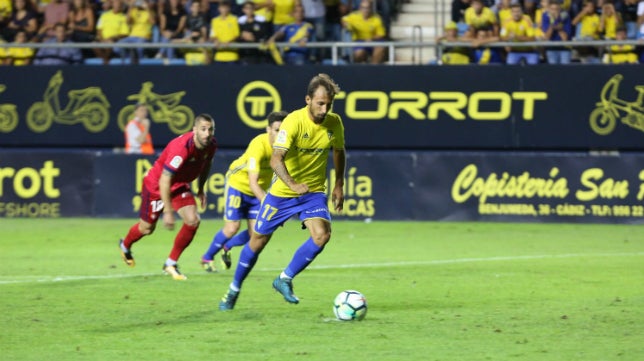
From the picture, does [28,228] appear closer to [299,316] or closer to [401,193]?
[401,193]

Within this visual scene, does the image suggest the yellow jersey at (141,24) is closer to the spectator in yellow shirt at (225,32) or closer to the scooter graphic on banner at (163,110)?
the scooter graphic on banner at (163,110)

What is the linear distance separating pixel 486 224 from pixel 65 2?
9785 millimetres

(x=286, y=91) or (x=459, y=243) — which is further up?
(x=286, y=91)

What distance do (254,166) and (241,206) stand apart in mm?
1130

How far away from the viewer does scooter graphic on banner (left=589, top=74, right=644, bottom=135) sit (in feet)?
73.3

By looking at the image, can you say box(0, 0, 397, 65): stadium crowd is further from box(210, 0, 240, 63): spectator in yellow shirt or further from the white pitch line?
the white pitch line

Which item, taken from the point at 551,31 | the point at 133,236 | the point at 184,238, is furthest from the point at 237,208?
the point at 551,31

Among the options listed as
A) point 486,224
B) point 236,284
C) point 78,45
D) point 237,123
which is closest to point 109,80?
point 78,45

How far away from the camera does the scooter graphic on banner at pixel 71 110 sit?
79.5ft

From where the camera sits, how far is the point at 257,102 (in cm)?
2375

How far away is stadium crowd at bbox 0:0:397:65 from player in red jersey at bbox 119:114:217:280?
28.9ft

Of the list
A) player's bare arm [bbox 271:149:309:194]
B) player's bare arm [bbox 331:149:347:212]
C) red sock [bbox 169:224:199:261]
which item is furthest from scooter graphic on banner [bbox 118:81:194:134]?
player's bare arm [bbox 271:149:309:194]

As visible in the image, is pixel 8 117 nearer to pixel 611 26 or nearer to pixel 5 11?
pixel 5 11

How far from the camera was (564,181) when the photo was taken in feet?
73.7
